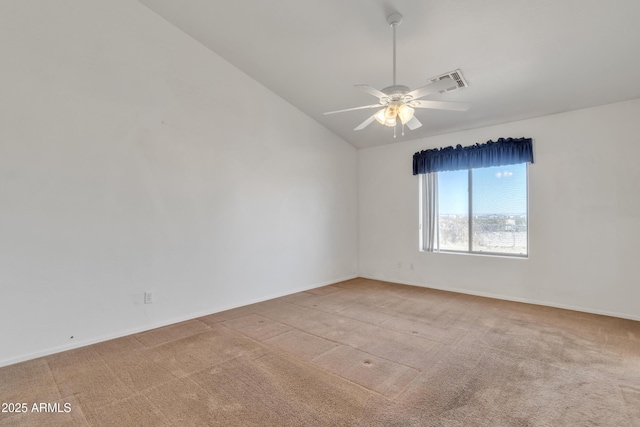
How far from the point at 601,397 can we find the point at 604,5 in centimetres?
315

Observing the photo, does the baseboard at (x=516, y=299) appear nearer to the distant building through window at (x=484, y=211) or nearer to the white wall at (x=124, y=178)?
the distant building through window at (x=484, y=211)

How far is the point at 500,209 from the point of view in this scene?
15.9 ft

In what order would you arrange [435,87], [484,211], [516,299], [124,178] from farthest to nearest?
1. [484,211]
2. [516,299]
3. [124,178]
4. [435,87]

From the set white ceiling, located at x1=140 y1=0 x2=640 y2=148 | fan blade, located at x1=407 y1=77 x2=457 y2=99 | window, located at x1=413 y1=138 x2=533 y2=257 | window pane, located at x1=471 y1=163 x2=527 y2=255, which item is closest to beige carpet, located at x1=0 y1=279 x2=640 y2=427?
window pane, located at x1=471 y1=163 x2=527 y2=255

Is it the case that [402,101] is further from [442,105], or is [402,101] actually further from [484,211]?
[484,211]

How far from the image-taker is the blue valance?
4.51 m

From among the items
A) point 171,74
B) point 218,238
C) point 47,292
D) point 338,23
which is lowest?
point 47,292

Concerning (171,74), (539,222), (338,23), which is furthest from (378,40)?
(539,222)

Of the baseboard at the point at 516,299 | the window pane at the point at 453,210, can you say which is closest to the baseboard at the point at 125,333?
the baseboard at the point at 516,299

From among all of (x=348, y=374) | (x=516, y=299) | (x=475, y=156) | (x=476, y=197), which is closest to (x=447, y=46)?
(x=475, y=156)

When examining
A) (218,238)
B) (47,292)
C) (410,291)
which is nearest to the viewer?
(47,292)

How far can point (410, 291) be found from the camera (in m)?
5.25

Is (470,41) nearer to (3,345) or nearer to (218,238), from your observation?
(218,238)

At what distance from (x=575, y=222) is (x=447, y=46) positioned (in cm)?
301
